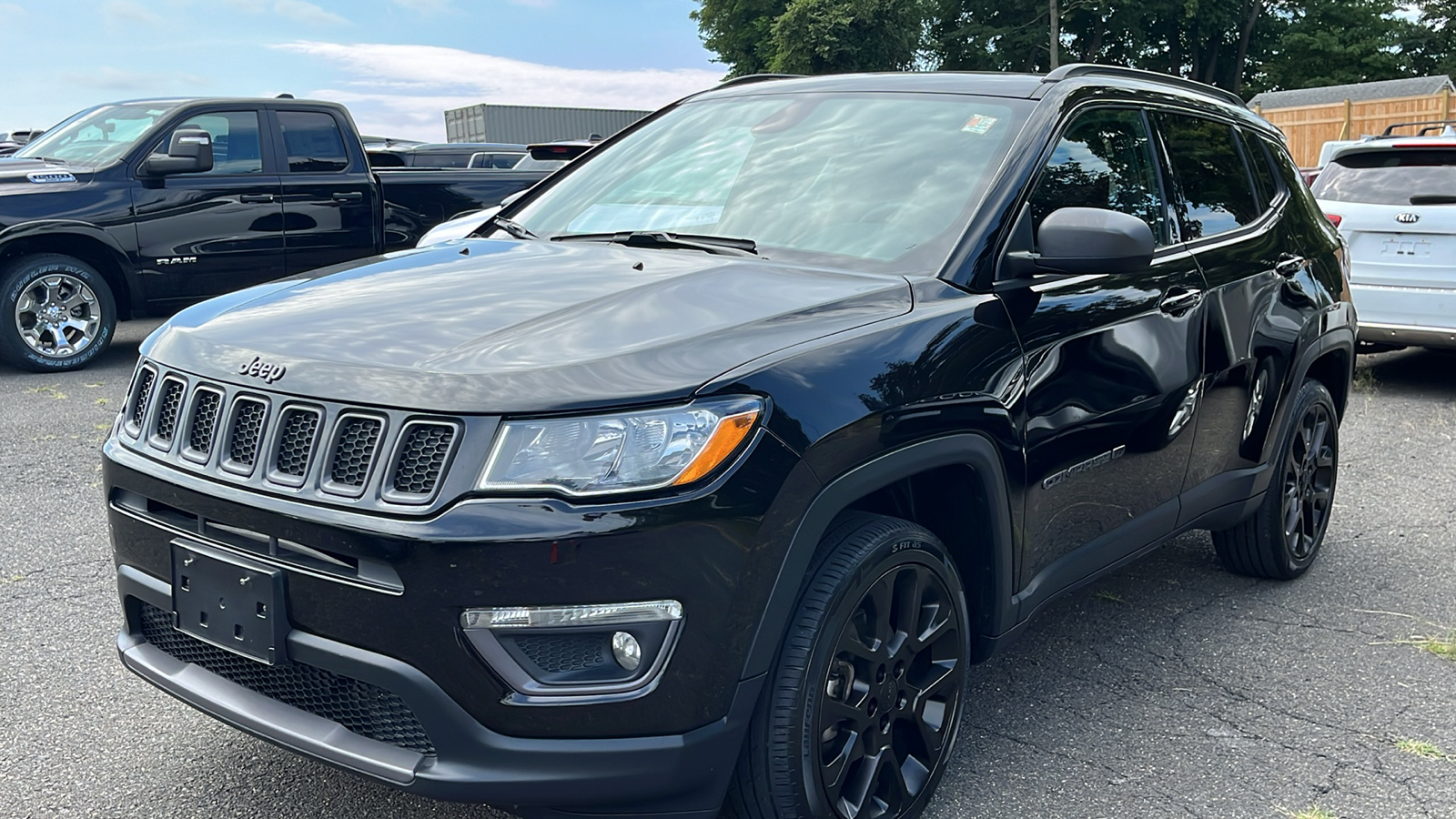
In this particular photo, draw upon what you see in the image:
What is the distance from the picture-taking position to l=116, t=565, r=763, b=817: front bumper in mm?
2178

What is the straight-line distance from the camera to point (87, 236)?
8547mm

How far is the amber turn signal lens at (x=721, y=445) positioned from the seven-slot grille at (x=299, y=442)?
0.41 metres

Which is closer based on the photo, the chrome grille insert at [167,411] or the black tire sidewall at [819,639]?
the black tire sidewall at [819,639]

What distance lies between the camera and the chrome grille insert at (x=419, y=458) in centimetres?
218

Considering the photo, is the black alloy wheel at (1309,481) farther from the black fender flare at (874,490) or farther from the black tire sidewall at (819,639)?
the black tire sidewall at (819,639)

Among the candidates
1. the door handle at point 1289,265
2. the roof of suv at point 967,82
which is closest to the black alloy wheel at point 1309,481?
the door handle at point 1289,265

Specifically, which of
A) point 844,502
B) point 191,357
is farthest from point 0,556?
point 844,502

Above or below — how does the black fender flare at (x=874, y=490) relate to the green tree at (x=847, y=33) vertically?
below

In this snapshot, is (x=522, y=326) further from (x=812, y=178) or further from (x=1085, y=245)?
(x=1085, y=245)

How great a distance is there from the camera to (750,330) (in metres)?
2.46

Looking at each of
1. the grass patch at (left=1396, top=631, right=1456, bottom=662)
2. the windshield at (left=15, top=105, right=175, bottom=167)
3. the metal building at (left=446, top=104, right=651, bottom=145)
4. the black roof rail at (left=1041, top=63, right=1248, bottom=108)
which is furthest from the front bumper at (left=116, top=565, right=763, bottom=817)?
the metal building at (left=446, top=104, right=651, bottom=145)

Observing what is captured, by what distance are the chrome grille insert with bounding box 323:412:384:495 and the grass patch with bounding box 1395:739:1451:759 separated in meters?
2.76

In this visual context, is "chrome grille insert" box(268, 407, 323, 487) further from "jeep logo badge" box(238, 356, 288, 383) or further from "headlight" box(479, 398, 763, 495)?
"headlight" box(479, 398, 763, 495)

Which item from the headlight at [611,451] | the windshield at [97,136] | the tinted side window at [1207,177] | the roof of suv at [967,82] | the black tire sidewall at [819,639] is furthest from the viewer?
the windshield at [97,136]
